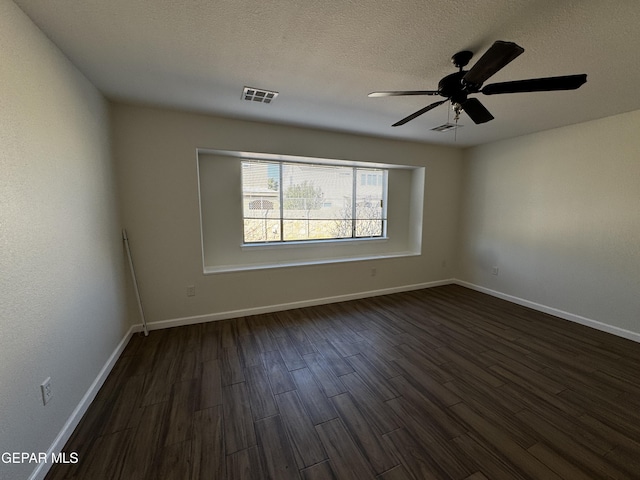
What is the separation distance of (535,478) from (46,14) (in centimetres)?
367

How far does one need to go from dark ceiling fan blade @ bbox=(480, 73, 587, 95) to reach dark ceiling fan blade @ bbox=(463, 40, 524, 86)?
5.4 inches

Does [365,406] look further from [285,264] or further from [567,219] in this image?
[567,219]

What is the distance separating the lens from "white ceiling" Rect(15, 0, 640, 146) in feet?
4.49

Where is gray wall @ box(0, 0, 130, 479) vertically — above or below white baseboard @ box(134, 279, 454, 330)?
above

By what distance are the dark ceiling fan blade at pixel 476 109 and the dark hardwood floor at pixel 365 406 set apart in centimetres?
215

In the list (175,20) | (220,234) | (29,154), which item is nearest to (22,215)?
(29,154)

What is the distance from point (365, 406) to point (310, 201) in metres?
2.94

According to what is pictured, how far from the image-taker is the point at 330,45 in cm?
168

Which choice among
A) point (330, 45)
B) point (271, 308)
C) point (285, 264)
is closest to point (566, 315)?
point (285, 264)

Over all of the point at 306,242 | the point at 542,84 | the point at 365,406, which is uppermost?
the point at 542,84

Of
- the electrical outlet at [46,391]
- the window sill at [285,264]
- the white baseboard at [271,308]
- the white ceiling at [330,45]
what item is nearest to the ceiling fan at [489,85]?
the white ceiling at [330,45]

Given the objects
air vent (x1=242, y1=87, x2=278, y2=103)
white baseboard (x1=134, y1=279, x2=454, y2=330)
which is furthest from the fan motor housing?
white baseboard (x1=134, y1=279, x2=454, y2=330)

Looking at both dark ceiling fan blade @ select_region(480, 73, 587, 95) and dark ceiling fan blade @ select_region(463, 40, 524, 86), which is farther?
dark ceiling fan blade @ select_region(480, 73, 587, 95)

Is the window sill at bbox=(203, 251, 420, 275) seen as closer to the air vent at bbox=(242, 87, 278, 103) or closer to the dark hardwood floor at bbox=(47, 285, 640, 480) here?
the dark hardwood floor at bbox=(47, 285, 640, 480)
